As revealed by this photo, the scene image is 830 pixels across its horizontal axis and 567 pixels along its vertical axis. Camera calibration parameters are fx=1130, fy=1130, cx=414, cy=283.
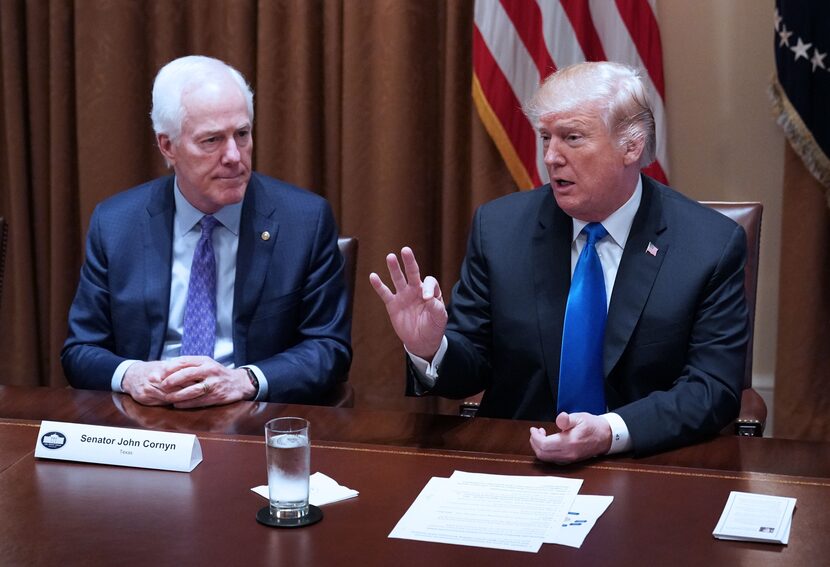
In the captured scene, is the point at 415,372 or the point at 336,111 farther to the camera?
the point at 336,111

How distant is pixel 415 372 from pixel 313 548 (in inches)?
31.9

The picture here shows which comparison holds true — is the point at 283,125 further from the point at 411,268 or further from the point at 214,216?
the point at 411,268

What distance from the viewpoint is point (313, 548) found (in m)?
1.65

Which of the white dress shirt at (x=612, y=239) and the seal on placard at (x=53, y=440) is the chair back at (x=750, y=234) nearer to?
the white dress shirt at (x=612, y=239)

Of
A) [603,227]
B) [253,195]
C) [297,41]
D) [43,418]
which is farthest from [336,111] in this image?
[43,418]

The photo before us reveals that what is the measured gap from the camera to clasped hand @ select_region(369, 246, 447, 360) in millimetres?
2236

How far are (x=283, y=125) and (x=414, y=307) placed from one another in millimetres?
2286

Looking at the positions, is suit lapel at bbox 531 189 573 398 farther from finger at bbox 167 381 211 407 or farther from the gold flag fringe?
the gold flag fringe

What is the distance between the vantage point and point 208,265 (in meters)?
2.99

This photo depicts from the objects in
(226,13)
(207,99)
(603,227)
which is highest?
(226,13)

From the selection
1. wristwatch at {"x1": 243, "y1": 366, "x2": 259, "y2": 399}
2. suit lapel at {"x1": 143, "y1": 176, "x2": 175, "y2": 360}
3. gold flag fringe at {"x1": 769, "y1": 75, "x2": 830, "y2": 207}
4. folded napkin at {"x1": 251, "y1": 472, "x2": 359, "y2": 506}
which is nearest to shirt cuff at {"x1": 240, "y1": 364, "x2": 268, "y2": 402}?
wristwatch at {"x1": 243, "y1": 366, "x2": 259, "y2": 399}

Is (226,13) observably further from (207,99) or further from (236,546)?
(236,546)

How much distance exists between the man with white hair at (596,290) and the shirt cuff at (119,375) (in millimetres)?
728

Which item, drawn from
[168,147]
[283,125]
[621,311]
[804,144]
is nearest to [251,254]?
[168,147]
